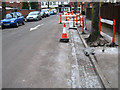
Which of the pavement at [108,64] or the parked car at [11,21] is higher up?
the parked car at [11,21]

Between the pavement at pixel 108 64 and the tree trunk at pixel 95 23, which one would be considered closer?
the pavement at pixel 108 64

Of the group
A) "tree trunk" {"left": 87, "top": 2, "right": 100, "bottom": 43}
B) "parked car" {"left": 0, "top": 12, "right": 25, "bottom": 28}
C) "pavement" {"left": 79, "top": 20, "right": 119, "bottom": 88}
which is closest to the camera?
"pavement" {"left": 79, "top": 20, "right": 119, "bottom": 88}

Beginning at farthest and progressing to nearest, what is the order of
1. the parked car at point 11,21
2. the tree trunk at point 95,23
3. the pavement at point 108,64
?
the parked car at point 11,21, the tree trunk at point 95,23, the pavement at point 108,64

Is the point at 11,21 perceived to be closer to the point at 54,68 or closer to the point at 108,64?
the point at 54,68

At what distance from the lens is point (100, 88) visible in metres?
4.13

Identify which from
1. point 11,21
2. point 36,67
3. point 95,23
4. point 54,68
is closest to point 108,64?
point 54,68

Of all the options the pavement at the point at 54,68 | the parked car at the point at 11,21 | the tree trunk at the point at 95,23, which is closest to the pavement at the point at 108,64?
the pavement at the point at 54,68

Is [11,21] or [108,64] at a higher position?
[11,21]

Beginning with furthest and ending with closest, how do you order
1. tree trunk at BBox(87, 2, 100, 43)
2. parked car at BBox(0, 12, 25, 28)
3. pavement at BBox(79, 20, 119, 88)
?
parked car at BBox(0, 12, 25, 28) < tree trunk at BBox(87, 2, 100, 43) < pavement at BBox(79, 20, 119, 88)

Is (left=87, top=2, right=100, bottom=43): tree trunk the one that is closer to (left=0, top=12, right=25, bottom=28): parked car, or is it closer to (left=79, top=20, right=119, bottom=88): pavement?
(left=79, top=20, right=119, bottom=88): pavement

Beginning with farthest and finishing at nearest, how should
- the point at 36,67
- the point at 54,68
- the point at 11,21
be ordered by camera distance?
1. the point at 11,21
2. the point at 36,67
3. the point at 54,68

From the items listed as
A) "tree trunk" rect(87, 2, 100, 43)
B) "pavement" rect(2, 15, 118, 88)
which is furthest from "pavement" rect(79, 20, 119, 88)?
"tree trunk" rect(87, 2, 100, 43)

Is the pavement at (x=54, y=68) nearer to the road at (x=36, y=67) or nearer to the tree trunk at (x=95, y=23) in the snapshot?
the road at (x=36, y=67)

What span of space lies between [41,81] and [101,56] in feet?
9.87
